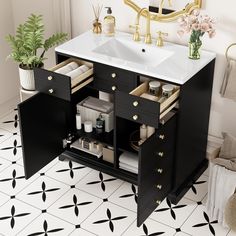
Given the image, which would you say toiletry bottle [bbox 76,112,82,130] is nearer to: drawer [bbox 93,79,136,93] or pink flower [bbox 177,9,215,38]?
drawer [bbox 93,79,136,93]

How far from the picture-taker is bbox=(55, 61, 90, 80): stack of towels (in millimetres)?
3309

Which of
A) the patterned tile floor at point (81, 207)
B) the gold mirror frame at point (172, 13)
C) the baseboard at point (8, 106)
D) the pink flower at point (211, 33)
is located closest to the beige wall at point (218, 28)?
the gold mirror frame at point (172, 13)

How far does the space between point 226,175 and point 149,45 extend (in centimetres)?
97

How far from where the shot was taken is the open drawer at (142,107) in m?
2.90

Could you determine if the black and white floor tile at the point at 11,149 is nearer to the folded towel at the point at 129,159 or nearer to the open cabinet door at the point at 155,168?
the folded towel at the point at 129,159

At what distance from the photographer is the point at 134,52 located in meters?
3.54

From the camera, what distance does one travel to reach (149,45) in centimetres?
348

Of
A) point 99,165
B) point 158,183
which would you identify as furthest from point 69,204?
point 158,183

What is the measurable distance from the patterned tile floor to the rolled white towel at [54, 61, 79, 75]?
2.42 ft

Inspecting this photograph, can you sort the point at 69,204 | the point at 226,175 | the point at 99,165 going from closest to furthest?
the point at 226,175, the point at 69,204, the point at 99,165

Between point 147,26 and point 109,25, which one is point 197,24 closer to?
point 147,26

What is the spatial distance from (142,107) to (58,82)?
0.57 metres

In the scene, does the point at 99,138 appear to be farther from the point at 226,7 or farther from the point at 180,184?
the point at 226,7

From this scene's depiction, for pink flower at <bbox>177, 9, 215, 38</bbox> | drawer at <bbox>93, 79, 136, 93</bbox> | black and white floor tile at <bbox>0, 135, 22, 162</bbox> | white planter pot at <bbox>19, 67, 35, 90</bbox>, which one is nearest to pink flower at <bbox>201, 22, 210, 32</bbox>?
pink flower at <bbox>177, 9, 215, 38</bbox>
